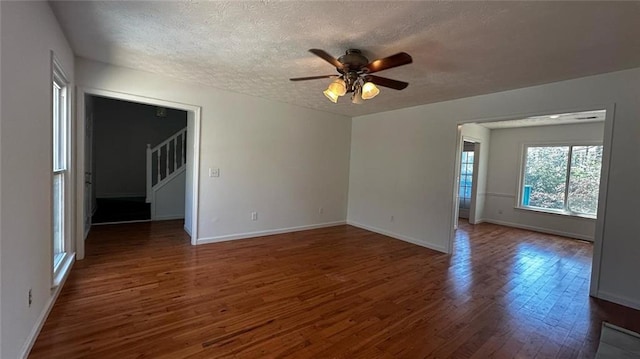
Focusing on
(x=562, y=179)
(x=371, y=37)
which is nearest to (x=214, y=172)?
(x=371, y=37)

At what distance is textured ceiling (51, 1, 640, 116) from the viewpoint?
196 cm

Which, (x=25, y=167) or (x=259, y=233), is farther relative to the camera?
(x=259, y=233)

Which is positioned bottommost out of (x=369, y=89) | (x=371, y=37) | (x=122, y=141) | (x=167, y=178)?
(x=167, y=178)

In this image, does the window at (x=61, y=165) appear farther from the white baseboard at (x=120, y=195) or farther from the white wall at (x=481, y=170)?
the white wall at (x=481, y=170)

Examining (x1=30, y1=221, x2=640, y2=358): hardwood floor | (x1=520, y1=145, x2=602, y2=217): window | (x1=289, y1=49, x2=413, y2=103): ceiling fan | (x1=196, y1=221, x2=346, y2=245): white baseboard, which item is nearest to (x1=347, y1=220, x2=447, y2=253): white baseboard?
(x1=30, y1=221, x2=640, y2=358): hardwood floor

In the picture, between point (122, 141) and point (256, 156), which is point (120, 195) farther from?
point (256, 156)

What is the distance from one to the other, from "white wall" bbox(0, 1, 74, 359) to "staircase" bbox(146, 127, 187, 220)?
364cm

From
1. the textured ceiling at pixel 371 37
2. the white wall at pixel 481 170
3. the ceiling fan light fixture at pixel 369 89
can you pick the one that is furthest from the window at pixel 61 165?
the white wall at pixel 481 170

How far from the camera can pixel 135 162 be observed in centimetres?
727

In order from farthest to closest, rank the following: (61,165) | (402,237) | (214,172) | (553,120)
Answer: (553,120), (402,237), (214,172), (61,165)

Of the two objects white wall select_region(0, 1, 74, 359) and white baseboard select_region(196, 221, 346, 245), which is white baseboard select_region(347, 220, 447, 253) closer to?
white baseboard select_region(196, 221, 346, 245)

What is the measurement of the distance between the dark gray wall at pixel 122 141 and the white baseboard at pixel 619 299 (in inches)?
353

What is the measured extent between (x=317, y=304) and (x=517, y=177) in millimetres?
6463

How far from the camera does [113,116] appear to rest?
Answer: 22.7 ft
